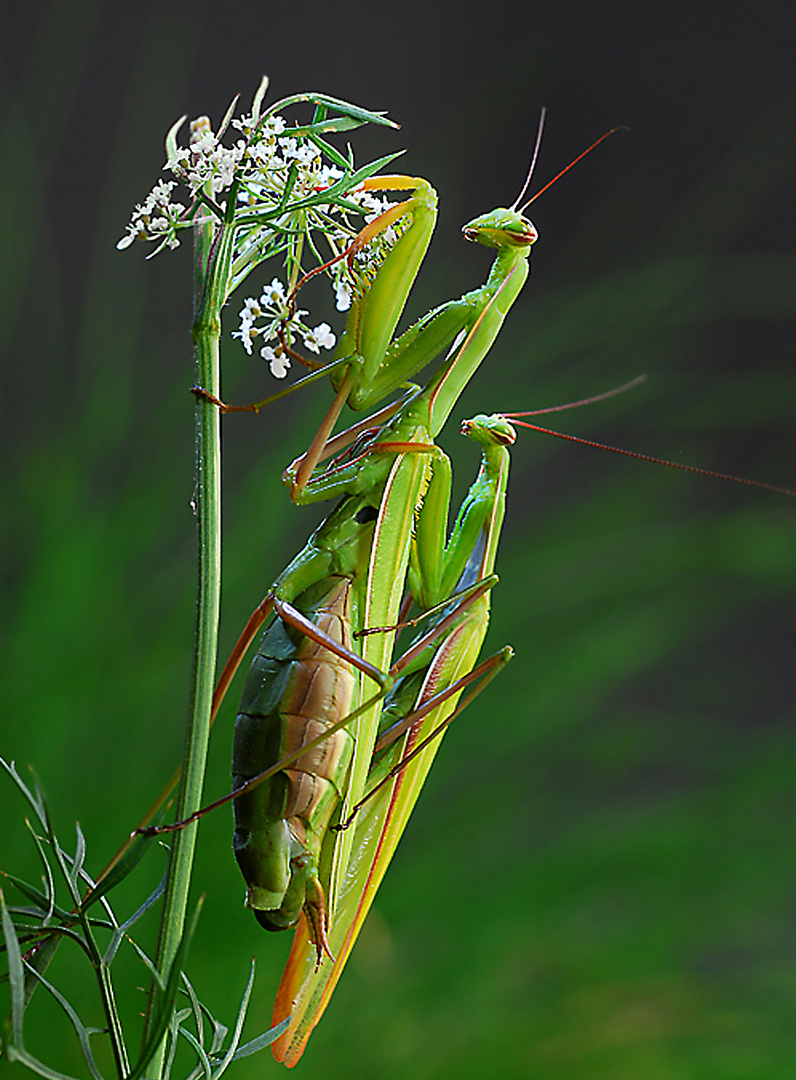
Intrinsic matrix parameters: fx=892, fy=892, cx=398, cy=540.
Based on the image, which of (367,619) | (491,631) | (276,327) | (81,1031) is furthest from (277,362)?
(491,631)

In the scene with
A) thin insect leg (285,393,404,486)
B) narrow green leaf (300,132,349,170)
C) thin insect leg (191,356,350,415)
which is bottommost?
thin insect leg (285,393,404,486)

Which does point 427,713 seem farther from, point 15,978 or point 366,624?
point 15,978

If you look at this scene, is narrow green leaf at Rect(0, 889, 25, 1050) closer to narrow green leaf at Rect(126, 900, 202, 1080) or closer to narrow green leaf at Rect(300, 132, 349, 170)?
narrow green leaf at Rect(126, 900, 202, 1080)

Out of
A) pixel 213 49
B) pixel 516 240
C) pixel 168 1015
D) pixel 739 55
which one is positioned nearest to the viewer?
pixel 168 1015

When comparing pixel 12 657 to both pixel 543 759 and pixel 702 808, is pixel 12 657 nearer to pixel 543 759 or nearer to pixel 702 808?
pixel 543 759

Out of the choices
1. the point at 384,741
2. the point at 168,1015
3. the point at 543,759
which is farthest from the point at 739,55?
the point at 168,1015

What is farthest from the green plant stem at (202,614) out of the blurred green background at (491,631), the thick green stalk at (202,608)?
the blurred green background at (491,631)

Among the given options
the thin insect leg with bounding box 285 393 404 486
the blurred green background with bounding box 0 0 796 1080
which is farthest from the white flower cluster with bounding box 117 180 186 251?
the blurred green background with bounding box 0 0 796 1080
